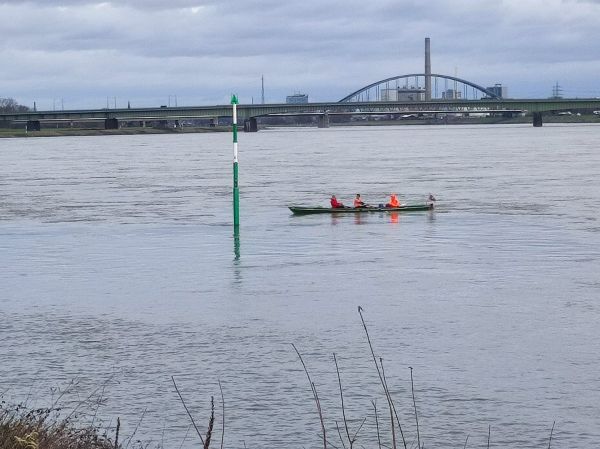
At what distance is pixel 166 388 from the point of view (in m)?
18.4

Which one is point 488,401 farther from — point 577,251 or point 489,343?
point 577,251

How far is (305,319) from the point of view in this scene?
79.2ft

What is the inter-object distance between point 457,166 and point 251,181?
925 inches

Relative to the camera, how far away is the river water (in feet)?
55.9

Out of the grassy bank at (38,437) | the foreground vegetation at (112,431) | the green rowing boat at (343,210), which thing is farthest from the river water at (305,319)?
the grassy bank at (38,437)

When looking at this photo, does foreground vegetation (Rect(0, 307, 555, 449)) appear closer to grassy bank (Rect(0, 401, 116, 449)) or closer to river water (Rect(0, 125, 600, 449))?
grassy bank (Rect(0, 401, 116, 449))

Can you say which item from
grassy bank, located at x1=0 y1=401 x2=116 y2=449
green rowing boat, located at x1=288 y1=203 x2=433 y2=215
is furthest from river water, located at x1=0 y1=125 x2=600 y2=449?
grassy bank, located at x1=0 y1=401 x2=116 y2=449

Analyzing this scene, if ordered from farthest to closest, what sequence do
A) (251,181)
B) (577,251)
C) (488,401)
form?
1. (251,181)
2. (577,251)
3. (488,401)

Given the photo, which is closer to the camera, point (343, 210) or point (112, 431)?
point (112, 431)

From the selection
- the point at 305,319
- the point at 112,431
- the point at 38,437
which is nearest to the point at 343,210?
the point at 305,319

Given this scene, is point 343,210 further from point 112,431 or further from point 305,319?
point 112,431

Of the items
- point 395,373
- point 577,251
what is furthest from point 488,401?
point 577,251

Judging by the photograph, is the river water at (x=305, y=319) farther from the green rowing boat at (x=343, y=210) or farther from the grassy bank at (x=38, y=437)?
the grassy bank at (x=38, y=437)

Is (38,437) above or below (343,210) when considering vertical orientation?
above
